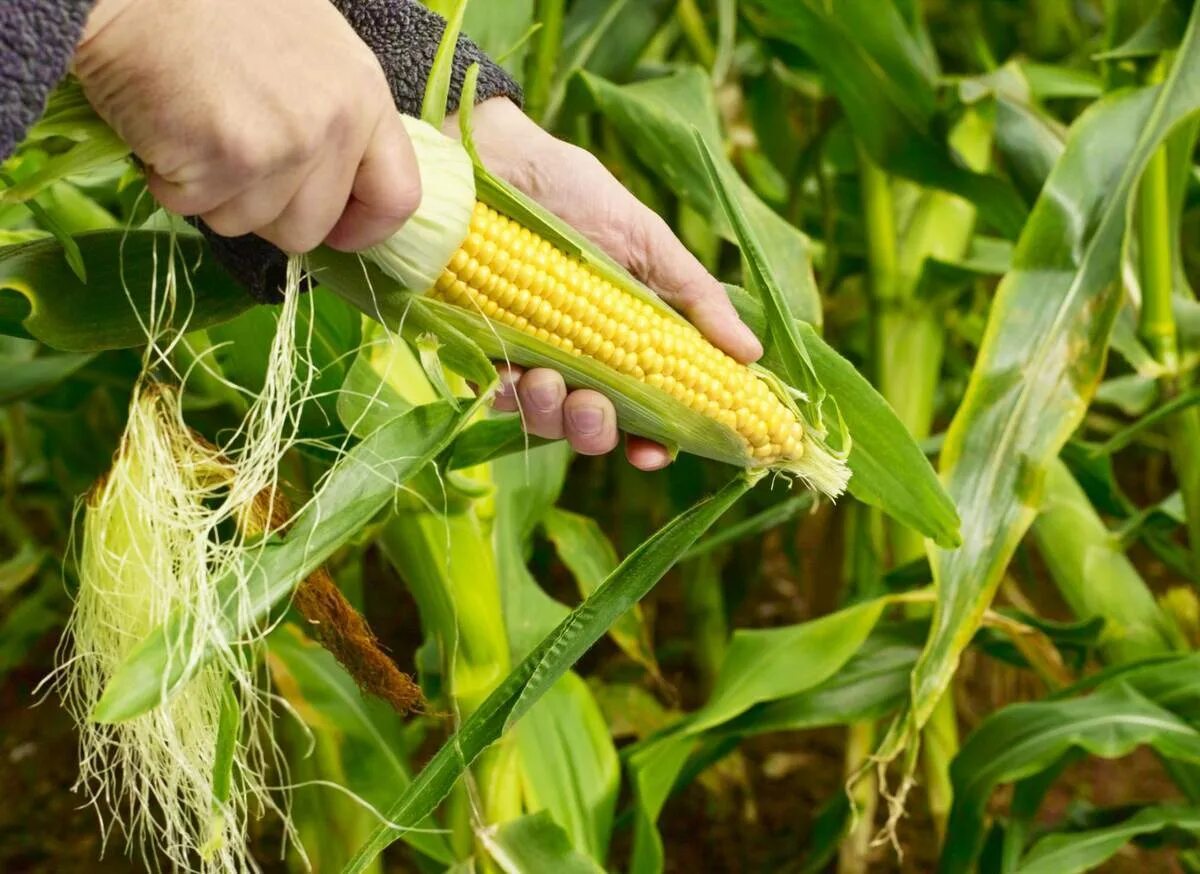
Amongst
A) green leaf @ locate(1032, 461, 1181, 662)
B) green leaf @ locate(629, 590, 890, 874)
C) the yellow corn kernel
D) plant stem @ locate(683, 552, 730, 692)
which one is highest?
the yellow corn kernel

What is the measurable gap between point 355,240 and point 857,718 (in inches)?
24.2

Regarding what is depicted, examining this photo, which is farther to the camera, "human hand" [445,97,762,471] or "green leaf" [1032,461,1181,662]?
"green leaf" [1032,461,1181,662]

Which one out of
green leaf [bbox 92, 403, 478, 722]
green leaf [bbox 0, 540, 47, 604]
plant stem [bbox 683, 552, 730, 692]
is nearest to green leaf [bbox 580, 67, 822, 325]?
green leaf [bbox 92, 403, 478, 722]

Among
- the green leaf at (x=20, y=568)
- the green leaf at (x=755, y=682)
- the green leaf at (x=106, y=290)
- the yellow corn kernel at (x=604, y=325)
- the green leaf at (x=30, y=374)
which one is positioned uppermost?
the yellow corn kernel at (x=604, y=325)

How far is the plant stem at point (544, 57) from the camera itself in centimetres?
102

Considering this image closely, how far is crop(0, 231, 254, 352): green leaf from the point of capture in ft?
2.05

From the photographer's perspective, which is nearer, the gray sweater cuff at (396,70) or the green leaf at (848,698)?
the gray sweater cuff at (396,70)

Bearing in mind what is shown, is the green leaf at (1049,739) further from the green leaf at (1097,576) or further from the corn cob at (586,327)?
the corn cob at (586,327)

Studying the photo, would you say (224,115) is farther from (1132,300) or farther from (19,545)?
(19,545)

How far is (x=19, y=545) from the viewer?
1.59 meters

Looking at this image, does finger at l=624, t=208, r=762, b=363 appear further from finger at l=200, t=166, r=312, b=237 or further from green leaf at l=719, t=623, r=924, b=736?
green leaf at l=719, t=623, r=924, b=736

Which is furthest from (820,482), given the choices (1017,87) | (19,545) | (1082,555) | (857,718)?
(19,545)

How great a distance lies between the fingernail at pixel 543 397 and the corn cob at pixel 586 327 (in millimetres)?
12

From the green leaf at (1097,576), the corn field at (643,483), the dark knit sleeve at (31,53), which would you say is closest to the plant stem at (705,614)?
the corn field at (643,483)
